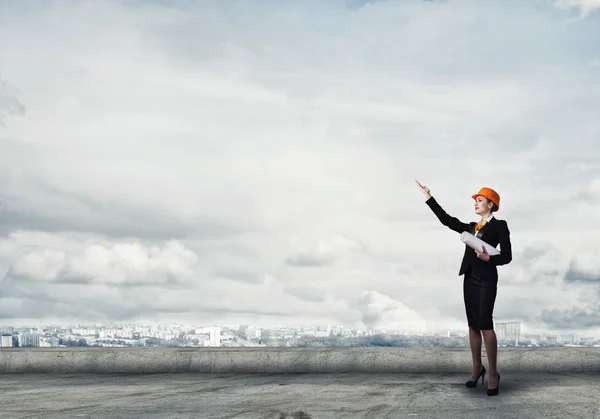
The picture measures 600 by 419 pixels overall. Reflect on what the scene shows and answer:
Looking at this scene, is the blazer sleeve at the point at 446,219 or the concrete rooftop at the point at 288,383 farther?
the blazer sleeve at the point at 446,219

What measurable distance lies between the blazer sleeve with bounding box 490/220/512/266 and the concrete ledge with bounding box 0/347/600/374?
254 cm

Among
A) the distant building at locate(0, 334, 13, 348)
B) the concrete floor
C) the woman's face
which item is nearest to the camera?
the concrete floor

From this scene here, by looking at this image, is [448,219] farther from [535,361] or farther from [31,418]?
[31,418]

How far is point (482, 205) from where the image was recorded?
653 cm

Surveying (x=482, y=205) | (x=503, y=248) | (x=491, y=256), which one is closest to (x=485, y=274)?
(x=491, y=256)

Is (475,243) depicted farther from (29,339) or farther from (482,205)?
(29,339)

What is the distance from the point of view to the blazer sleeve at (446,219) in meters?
6.73

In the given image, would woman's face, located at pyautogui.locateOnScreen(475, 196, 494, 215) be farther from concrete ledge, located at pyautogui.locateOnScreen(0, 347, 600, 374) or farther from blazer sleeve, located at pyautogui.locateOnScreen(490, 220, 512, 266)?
concrete ledge, located at pyautogui.locateOnScreen(0, 347, 600, 374)

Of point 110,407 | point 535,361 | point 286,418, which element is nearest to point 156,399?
point 110,407

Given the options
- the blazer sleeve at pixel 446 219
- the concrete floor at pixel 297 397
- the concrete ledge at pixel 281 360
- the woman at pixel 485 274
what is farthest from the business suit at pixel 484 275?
the concrete ledge at pixel 281 360

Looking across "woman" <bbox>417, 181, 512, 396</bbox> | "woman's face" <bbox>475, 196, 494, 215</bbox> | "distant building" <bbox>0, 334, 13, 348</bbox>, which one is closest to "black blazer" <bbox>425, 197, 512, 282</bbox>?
"woman" <bbox>417, 181, 512, 396</bbox>

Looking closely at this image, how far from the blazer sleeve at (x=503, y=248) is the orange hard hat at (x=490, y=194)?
0.20 metres

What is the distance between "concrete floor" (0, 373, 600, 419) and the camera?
530 cm

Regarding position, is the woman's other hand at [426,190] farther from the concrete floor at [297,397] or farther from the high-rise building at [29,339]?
the high-rise building at [29,339]
